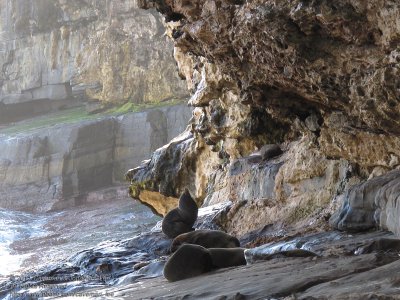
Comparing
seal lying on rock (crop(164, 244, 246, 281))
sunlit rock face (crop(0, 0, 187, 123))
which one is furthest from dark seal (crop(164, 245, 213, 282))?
sunlit rock face (crop(0, 0, 187, 123))

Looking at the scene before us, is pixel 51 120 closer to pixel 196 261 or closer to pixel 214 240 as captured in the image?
pixel 214 240

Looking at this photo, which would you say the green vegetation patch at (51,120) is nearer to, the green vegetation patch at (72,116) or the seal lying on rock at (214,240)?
the green vegetation patch at (72,116)

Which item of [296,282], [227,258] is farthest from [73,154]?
[296,282]

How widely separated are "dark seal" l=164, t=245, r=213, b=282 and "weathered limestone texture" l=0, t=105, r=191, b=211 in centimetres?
2396

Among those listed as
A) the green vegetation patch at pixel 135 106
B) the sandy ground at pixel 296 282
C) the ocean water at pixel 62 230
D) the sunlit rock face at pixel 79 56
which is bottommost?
the ocean water at pixel 62 230

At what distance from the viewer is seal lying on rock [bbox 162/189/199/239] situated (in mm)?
10734

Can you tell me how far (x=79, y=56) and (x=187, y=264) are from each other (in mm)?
31377

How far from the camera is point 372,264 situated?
4613mm

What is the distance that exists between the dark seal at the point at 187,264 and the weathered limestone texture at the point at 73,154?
2396 centimetres

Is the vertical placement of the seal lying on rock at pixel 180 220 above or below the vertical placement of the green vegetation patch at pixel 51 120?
below

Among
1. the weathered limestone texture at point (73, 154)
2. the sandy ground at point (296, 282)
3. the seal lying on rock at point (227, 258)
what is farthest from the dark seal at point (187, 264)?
the weathered limestone texture at point (73, 154)

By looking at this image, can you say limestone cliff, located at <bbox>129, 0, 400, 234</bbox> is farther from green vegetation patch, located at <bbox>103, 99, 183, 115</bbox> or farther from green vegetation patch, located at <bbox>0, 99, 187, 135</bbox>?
green vegetation patch, located at <bbox>0, 99, 187, 135</bbox>

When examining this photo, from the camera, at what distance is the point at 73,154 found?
1208 inches

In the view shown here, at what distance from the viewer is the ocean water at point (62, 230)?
19391 mm
